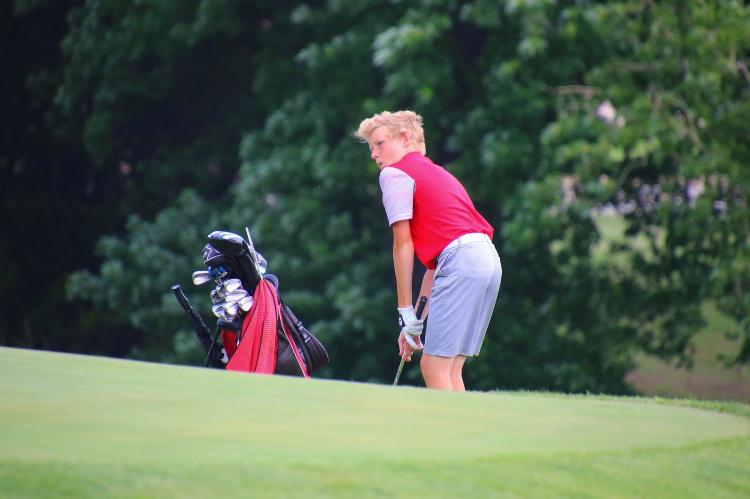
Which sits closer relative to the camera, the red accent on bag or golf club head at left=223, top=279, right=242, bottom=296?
the red accent on bag

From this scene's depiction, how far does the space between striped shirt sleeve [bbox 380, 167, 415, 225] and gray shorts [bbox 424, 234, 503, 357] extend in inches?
10.9

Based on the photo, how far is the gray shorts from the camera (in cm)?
686

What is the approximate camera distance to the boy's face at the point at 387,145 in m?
6.97

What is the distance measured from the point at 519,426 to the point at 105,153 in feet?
45.3

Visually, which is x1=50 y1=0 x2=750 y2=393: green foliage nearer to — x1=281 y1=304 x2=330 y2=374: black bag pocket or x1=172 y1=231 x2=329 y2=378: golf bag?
x1=281 y1=304 x2=330 y2=374: black bag pocket

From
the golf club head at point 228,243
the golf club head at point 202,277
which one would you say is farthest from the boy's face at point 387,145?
the golf club head at point 202,277

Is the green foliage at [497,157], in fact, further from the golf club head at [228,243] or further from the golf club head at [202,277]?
the golf club head at [228,243]

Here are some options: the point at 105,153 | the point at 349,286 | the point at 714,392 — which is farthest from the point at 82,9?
the point at 714,392

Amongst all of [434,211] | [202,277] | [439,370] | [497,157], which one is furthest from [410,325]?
[497,157]

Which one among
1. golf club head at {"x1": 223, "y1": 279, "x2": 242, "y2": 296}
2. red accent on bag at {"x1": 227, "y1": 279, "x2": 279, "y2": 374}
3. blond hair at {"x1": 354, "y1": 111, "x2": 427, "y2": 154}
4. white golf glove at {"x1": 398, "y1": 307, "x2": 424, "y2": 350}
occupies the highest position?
blond hair at {"x1": 354, "y1": 111, "x2": 427, "y2": 154}

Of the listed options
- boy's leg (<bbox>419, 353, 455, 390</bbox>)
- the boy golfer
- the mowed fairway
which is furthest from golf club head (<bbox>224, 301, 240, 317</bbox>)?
the mowed fairway

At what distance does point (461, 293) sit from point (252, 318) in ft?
4.97

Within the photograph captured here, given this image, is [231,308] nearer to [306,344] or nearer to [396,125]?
[306,344]

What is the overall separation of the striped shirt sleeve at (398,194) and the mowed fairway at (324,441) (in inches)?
43.8
